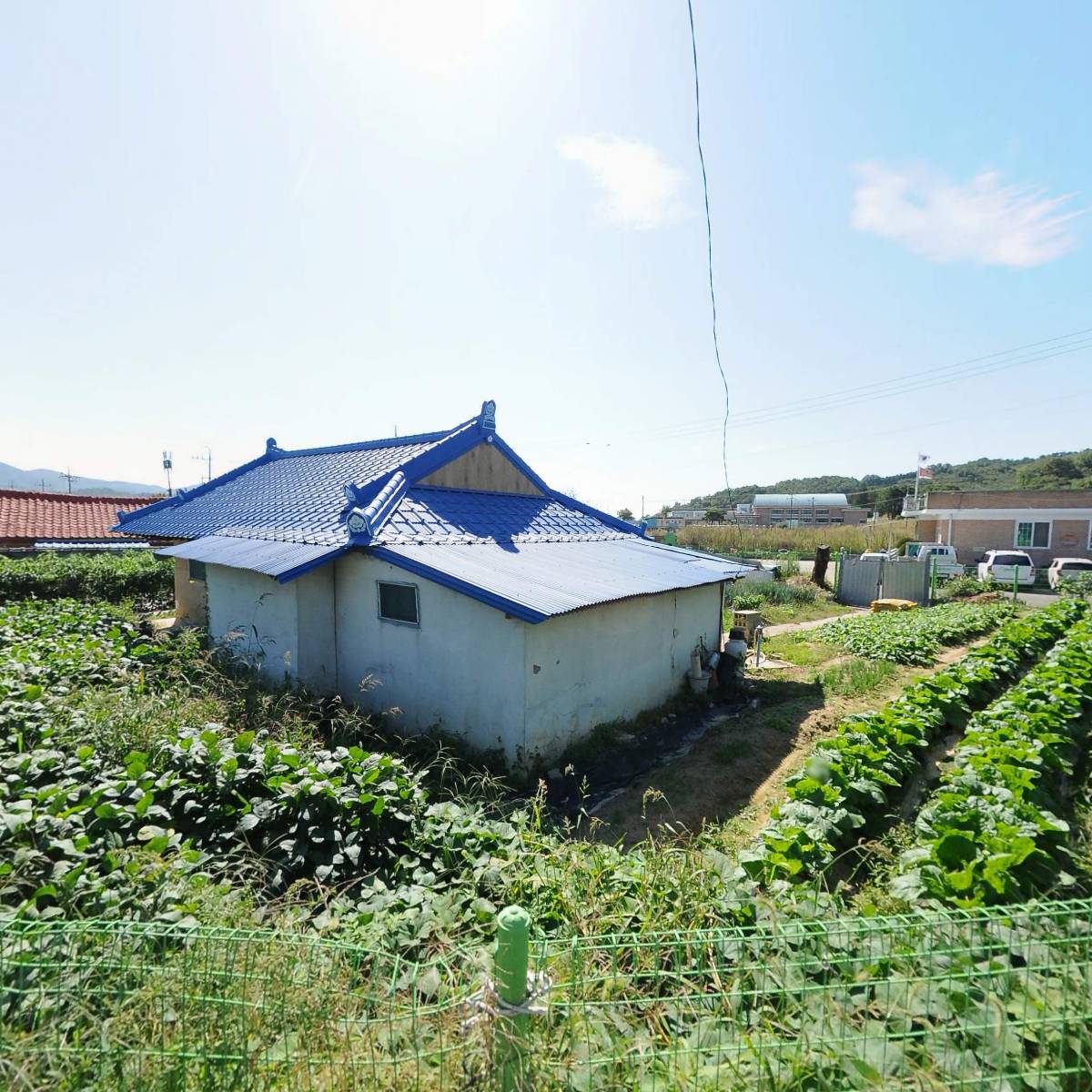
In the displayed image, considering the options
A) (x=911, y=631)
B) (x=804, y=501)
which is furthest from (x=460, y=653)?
(x=804, y=501)

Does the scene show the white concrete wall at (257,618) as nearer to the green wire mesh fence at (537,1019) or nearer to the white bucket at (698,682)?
the green wire mesh fence at (537,1019)

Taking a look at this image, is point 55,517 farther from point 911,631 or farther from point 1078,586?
point 1078,586

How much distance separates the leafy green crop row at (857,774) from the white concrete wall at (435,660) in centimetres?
353

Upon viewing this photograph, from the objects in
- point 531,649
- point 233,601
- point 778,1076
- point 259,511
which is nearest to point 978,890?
point 778,1076

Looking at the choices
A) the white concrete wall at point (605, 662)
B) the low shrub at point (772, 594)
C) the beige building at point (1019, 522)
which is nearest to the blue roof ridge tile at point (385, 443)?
the white concrete wall at point (605, 662)

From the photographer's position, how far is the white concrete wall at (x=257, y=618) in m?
8.94

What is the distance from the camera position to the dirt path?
6352 millimetres

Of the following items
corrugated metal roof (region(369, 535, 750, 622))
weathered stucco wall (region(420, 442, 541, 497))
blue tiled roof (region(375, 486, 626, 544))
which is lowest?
corrugated metal roof (region(369, 535, 750, 622))

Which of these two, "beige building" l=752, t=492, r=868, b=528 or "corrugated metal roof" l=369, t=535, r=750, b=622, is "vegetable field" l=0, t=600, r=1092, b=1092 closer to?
"corrugated metal roof" l=369, t=535, r=750, b=622

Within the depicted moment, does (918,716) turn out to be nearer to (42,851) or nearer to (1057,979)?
(1057,979)

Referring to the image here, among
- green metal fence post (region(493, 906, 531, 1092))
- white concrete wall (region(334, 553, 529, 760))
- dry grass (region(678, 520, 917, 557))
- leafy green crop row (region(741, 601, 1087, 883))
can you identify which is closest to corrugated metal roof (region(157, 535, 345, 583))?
white concrete wall (region(334, 553, 529, 760))

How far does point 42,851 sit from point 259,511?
9964 millimetres

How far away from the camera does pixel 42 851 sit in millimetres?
3486

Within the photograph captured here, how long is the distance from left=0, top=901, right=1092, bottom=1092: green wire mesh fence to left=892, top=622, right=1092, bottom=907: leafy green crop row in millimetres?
707
